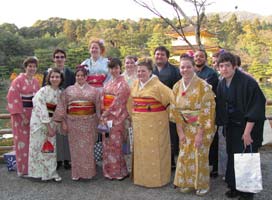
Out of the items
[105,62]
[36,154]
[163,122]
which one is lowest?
[36,154]

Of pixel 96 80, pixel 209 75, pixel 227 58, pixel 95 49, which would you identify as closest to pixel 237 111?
pixel 227 58

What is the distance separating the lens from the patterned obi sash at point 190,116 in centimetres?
364

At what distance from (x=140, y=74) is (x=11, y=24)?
2367 inches

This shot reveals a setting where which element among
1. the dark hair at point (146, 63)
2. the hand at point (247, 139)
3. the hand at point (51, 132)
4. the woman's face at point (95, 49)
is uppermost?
the woman's face at point (95, 49)

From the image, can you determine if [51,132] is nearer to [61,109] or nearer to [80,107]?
[61,109]

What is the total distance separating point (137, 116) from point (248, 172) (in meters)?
1.36

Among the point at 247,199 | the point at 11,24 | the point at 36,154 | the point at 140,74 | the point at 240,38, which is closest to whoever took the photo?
the point at 247,199

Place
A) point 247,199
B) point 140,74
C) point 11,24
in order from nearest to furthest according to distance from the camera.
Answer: point 247,199 < point 140,74 < point 11,24

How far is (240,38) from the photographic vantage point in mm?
40469

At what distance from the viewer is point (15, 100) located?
4246mm

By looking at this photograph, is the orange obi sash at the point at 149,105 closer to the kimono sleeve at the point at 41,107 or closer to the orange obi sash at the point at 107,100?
the orange obi sash at the point at 107,100

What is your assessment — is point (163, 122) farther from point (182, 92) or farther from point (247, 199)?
point (247, 199)

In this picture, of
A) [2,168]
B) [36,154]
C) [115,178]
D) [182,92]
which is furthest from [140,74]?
[2,168]

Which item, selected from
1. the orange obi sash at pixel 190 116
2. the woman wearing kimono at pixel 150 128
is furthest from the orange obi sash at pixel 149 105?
the orange obi sash at pixel 190 116
